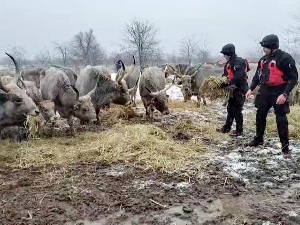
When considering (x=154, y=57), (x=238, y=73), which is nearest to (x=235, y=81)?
(x=238, y=73)

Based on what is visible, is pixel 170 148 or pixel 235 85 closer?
pixel 170 148

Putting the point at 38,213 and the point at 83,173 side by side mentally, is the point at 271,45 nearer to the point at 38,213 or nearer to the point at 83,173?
the point at 83,173

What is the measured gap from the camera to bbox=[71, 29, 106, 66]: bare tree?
35594 mm

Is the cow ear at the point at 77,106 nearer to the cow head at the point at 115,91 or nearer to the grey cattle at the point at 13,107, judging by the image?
the grey cattle at the point at 13,107

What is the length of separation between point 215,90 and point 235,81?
2.22 feet

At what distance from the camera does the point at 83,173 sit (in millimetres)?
5602

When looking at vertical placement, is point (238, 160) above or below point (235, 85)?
below

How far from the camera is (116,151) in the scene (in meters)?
6.51

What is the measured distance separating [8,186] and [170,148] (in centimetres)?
289

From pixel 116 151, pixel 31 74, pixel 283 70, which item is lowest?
pixel 116 151

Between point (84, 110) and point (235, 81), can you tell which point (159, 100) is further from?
point (235, 81)

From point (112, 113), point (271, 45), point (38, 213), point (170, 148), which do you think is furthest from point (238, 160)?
point (112, 113)

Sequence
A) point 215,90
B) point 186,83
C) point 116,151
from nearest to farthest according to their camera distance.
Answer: point 116,151 → point 215,90 → point 186,83

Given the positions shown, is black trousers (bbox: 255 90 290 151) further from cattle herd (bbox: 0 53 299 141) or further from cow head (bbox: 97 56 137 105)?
cow head (bbox: 97 56 137 105)
